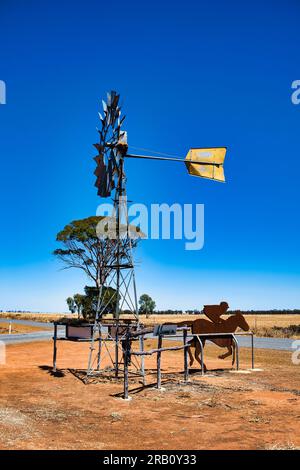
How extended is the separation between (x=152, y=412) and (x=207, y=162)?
22.4 ft

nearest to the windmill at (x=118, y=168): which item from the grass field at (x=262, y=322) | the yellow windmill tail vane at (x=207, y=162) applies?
the yellow windmill tail vane at (x=207, y=162)

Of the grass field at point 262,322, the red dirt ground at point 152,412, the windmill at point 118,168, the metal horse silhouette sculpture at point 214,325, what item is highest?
the windmill at point 118,168

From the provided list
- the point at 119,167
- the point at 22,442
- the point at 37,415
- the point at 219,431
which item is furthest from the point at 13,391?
the point at 119,167

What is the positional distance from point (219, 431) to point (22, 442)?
311 cm

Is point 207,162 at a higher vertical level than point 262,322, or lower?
higher

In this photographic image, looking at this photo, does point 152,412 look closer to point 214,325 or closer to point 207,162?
point 214,325

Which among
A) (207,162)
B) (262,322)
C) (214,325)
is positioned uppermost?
(207,162)

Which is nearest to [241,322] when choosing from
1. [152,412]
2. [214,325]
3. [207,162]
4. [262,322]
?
[214,325]

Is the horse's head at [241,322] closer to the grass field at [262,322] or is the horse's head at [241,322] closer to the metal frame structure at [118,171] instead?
the metal frame structure at [118,171]

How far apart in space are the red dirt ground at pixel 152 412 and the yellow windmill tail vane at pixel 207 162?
5.73 m

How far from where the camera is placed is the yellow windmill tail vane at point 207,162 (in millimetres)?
12414

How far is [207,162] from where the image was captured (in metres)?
12.5

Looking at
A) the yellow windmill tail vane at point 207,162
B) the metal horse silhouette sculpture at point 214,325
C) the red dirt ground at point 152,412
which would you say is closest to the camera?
the red dirt ground at point 152,412
